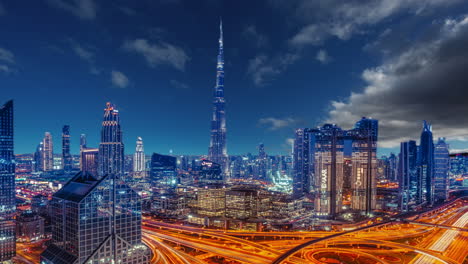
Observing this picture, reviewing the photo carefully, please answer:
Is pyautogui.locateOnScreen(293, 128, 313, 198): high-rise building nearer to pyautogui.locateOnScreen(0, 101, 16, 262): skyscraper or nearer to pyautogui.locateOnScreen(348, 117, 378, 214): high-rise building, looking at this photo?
pyautogui.locateOnScreen(348, 117, 378, 214): high-rise building

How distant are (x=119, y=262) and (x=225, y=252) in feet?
65.1

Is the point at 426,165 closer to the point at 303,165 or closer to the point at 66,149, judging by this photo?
the point at 303,165

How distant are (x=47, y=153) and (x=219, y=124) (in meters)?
109

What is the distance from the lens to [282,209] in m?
71.5

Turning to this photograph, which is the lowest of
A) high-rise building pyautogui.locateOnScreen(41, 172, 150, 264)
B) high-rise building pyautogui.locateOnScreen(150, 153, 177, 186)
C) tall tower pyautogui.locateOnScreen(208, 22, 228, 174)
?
high-rise building pyautogui.locateOnScreen(150, 153, 177, 186)

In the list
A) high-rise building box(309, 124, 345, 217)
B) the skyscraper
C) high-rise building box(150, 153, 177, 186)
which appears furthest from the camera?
high-rise building box(150, 153, 177, 186)

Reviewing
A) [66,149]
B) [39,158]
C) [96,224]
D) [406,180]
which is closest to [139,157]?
[66,149]

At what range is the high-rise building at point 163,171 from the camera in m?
143

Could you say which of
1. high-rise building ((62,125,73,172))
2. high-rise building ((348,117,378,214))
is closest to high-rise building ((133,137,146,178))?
high-rise building ((62,125,73,172))

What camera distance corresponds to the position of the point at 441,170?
105 metres

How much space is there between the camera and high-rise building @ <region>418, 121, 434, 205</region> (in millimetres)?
94938

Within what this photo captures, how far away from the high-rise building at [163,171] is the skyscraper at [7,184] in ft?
303

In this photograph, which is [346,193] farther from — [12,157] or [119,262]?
[12,157]

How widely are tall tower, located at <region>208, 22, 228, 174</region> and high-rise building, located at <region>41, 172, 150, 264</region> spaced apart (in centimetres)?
15976
